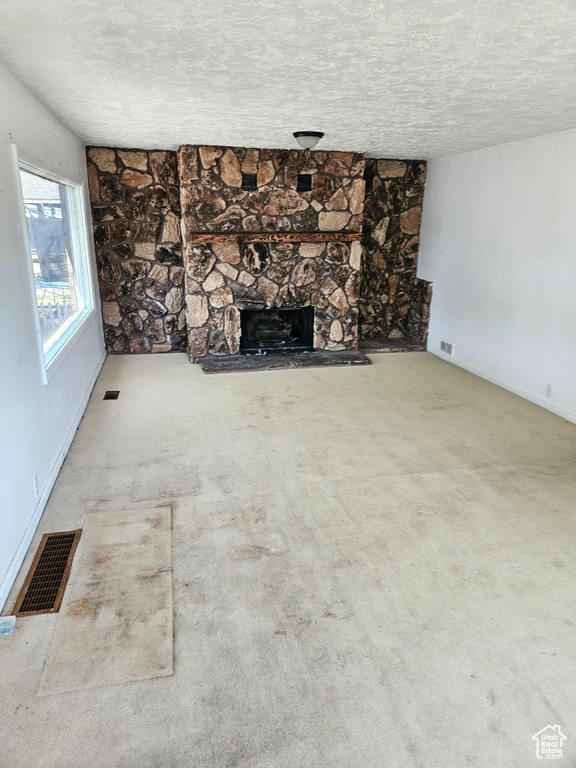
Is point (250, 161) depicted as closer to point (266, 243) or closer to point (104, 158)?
point (266, 243)

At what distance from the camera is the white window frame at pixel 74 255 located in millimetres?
2908

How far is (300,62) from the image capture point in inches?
96.0

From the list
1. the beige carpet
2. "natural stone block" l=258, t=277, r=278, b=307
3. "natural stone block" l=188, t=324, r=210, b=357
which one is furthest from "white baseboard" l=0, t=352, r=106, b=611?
"natural stone block" l=258, t=277, r=278, b=307

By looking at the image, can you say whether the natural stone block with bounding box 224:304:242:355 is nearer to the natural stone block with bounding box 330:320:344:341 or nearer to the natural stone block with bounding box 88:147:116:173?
the natural stone block with bounding box 330:320:344:341

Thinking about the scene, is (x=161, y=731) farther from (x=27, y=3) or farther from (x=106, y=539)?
(x=27, y=3)

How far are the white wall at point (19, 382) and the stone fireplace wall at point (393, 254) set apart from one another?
12.8ft

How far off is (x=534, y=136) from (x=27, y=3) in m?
4.04

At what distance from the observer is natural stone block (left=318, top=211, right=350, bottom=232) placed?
5707 mm

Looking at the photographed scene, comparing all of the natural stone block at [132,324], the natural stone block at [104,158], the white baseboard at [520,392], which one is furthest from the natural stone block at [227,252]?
the white baseboard at [520,392]

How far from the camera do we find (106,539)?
258 cm

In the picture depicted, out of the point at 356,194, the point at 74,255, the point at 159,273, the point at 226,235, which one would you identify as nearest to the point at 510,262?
the point at 356,194

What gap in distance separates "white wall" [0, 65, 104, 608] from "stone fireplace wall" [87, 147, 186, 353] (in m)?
2.06

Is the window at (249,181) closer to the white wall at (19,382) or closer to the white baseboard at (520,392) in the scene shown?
the white wall at (19,382)

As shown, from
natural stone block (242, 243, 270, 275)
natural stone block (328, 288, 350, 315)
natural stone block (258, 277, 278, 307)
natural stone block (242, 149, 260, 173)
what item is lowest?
natural stone block (328, 288, 350, 315)
